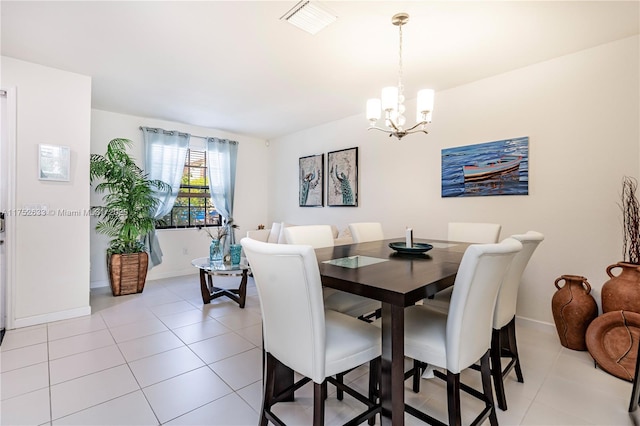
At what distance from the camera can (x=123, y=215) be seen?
13.6 ft

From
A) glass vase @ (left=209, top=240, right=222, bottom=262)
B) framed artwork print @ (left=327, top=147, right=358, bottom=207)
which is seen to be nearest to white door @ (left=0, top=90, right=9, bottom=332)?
glass vase @ (left=209, top=240, right=222, bottom=262)

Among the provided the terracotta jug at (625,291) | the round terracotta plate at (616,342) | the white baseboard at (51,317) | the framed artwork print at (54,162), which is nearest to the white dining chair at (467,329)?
the round terracotta plate at (616,342)

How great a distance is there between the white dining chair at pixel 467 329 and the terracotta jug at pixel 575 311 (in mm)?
1516

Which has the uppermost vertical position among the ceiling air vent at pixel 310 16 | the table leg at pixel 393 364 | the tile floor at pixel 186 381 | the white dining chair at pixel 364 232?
the ceiling air vent at pixel 310 16

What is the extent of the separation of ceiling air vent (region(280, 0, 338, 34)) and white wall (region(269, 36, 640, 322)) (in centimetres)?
193

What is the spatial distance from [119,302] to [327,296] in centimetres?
297

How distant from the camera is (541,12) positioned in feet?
6.88

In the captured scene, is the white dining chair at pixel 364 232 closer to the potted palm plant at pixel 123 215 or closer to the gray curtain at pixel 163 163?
the potted palm plant at pixel 123 215

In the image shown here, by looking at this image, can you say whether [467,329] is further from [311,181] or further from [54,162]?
[311,181]

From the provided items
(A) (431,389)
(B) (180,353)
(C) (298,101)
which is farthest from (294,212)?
(A) (431,389)

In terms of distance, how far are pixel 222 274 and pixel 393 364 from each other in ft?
8.51

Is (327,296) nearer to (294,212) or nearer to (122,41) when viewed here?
(122,41)

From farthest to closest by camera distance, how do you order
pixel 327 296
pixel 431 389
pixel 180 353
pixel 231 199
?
pixel 231 199, pixel 180 353, pixel 327 296, pixel 431 389

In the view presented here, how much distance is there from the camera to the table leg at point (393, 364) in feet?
3.94
